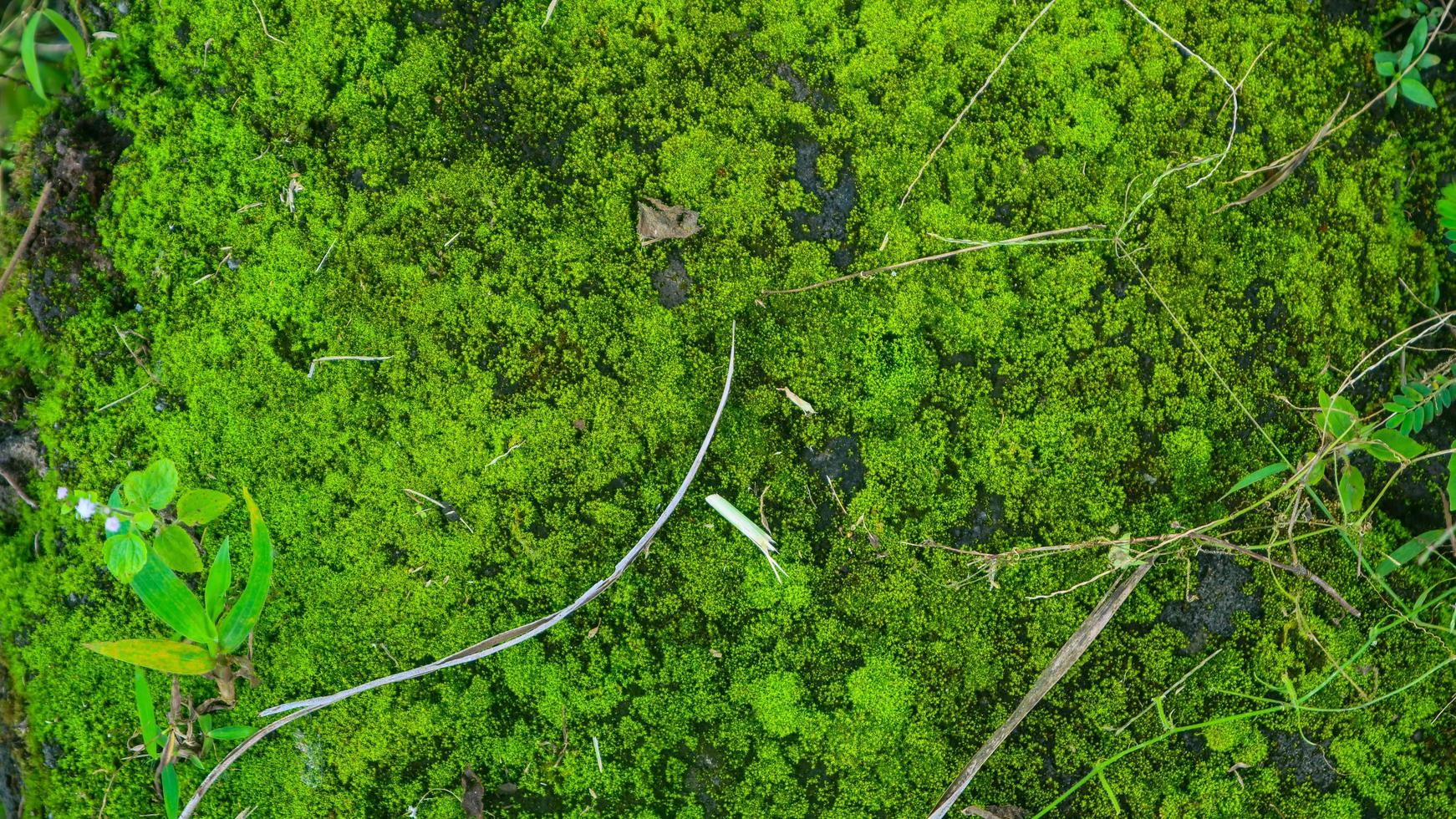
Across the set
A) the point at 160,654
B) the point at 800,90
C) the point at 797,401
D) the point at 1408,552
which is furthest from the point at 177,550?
the point at 1408,552

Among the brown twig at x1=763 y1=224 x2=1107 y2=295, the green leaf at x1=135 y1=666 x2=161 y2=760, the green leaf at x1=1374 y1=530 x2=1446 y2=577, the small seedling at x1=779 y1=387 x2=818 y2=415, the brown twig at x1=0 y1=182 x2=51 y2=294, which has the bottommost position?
the green leaf at x1=135 y1=666 x2=161 y2=760

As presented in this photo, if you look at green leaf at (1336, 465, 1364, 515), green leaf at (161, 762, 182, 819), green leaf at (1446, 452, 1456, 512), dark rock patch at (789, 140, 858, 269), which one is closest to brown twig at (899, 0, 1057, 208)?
dark rock patch at (789, 140, 858, 269)

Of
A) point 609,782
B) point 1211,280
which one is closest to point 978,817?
point 609,782

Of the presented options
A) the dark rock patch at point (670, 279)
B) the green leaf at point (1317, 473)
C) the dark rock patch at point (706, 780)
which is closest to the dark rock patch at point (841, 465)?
the dark rock patch at point (670, 279)

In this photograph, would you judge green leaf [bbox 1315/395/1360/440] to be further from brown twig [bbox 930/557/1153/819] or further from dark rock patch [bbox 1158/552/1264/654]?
brown twig [bbox 930/557/1153/819]

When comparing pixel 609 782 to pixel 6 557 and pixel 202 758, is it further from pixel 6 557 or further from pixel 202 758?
pixel 6 557
